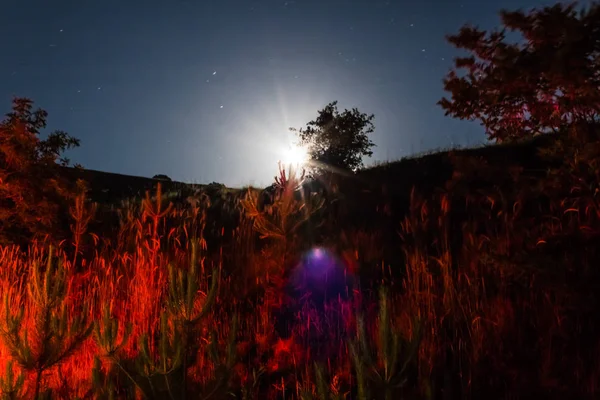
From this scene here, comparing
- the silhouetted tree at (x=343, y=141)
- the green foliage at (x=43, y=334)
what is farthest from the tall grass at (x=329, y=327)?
the silhouetted tree at (x=343, y=141)

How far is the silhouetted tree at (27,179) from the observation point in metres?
5.67

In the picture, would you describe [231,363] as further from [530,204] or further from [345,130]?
[345,130]

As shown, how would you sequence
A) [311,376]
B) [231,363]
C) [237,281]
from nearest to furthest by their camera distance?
[231,363] < [311,376] < [237,281]

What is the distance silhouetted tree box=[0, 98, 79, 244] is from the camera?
5.67 m

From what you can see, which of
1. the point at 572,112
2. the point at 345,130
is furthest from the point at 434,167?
the point at 345,130

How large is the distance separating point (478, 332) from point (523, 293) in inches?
37.7

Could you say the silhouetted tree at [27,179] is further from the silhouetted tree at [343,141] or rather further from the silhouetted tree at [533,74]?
the silhouetted tree at [343,141]

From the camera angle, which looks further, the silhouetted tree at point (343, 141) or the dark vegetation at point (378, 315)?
the silhouetted tree at point (343, 141)

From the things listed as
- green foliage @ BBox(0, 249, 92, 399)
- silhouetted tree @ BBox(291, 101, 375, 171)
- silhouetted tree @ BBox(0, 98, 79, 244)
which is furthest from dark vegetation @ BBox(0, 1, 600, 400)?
silhouetted tree @ BBox(291, 101, 375, 171)

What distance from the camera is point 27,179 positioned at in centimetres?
575

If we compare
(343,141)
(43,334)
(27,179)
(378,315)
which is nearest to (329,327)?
(378,315)

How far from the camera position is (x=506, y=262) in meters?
2.70

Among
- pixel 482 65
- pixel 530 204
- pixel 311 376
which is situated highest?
pixel 482 65

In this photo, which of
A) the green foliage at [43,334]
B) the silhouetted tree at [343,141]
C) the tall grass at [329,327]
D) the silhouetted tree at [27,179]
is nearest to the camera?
the tall grass at [329,327]
